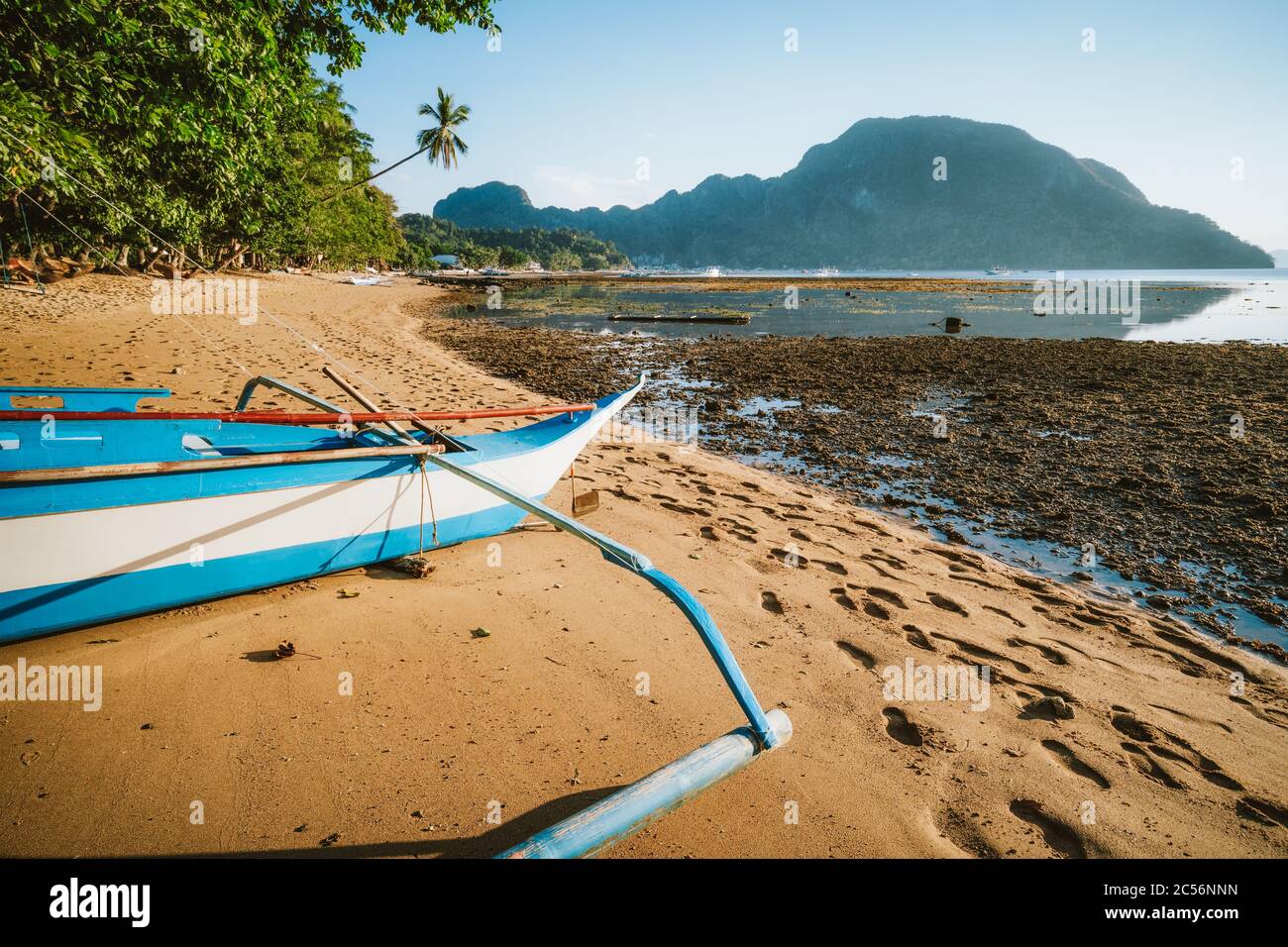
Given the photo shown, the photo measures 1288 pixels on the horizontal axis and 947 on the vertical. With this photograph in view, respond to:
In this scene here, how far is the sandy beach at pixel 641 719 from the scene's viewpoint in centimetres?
248

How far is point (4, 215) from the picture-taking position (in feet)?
54.9

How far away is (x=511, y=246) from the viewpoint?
499ft

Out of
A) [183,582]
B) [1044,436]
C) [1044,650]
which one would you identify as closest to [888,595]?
[1044,650]

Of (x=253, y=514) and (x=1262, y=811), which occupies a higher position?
(x=253, y=514)

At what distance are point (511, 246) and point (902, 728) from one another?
167 meters

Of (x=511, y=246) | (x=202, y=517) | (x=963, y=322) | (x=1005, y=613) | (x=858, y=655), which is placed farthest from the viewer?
(x=511, y=246)

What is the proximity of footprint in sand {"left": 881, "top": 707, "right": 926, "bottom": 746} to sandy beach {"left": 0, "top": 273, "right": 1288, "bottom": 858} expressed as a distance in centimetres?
2

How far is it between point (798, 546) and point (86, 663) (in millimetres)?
5498

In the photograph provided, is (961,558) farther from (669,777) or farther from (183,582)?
(183,582)

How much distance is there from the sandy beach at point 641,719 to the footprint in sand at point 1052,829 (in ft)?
0.04

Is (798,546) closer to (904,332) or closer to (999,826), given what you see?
(999,826)

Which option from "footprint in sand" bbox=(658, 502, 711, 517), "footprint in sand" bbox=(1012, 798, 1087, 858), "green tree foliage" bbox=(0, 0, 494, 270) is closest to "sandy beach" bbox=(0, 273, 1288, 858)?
"footprint in sand" bbox=(1012, 798, 1087, 858)
